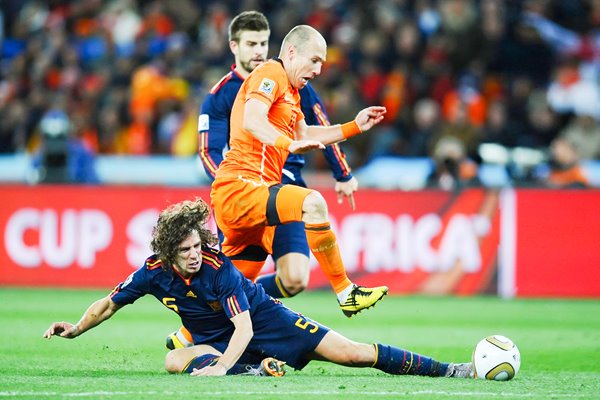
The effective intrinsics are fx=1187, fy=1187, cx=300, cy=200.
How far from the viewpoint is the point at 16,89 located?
18.5 m

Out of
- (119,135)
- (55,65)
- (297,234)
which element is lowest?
(297,234)

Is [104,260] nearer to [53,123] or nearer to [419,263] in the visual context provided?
[53,123]

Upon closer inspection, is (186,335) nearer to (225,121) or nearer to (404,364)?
(404,364)

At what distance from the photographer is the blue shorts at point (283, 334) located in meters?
7.15

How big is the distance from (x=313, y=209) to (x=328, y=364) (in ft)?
5.71

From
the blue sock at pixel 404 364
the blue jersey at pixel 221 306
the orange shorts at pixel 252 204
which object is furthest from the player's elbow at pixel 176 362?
the blue sock at pixel 404 364

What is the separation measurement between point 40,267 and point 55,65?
5.21m

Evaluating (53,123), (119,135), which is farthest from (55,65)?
(53,123)

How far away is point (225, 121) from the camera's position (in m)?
8.80

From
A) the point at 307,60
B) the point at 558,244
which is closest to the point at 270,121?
the point at 307,60

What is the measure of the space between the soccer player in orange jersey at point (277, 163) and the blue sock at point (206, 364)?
0.77 m

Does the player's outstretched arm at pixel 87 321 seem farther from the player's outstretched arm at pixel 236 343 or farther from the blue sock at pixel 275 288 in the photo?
the blue sock at pixel 275 288

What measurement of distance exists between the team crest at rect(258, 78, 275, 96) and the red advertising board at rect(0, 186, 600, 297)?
6687 mm

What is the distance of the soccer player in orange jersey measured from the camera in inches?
289
